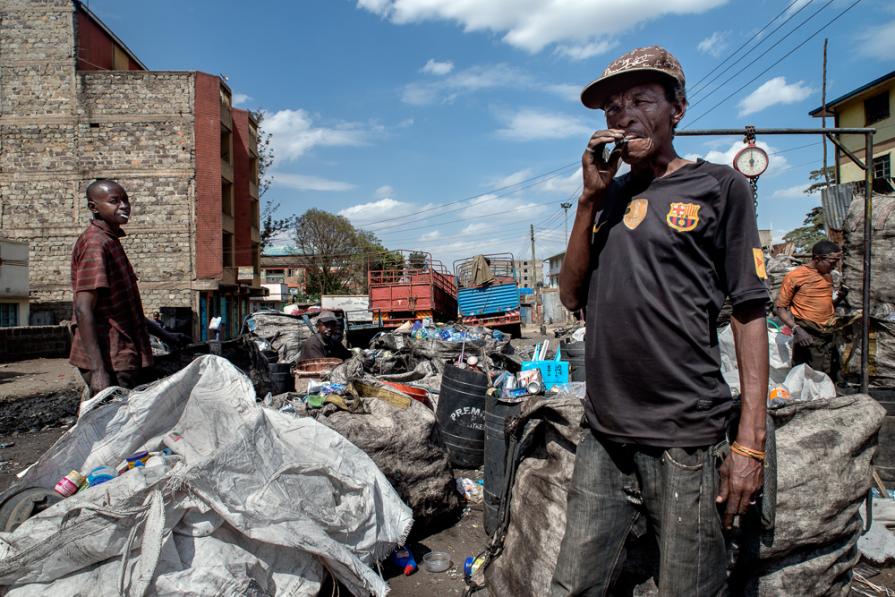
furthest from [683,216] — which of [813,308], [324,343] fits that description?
[324,343]

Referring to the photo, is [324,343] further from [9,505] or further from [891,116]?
[891,116]

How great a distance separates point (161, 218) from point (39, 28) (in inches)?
344

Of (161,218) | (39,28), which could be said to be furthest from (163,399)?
(39,28)

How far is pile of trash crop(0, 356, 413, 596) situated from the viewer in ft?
6.47

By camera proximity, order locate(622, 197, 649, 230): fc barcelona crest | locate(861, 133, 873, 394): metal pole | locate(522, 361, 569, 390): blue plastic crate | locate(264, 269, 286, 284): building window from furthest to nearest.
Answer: locate(264, 269, 286, 284): building window, locate(522, 361, 569, 390): blue plastic crate, locate(861, 133, 873, 394): metal pole, locate(622, 197, 649, 230): fc barcelona crest

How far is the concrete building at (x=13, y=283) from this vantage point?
17.9m

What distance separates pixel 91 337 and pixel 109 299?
0.23 metres

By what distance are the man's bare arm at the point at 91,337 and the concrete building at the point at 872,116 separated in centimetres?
2660

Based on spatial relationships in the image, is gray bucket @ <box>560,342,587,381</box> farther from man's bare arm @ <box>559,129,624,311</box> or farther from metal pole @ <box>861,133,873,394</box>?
man's bare arm @ <box>559,129,624,311</box>

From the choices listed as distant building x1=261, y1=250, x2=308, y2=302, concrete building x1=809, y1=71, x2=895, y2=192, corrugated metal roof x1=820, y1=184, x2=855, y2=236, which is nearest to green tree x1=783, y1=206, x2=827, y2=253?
concrete building x1=809, y1=71, x2=895, y2=192

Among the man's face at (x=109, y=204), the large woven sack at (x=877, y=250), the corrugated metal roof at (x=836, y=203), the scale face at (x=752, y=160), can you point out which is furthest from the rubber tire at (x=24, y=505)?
the corrugated metal roof at (x=836, y=203)

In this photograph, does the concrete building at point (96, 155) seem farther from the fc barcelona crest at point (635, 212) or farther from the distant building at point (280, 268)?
the distant building at point (280, 268)

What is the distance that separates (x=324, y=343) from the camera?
802 cm

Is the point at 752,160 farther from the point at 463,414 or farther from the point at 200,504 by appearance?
the point at 200,504
